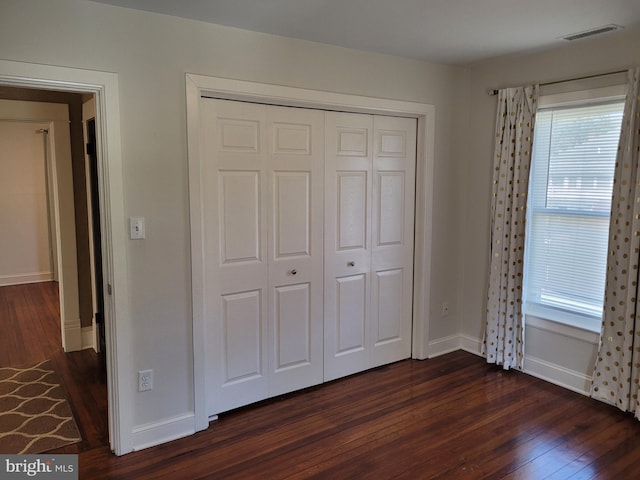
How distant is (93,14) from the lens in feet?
7.44

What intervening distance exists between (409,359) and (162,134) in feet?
8.66

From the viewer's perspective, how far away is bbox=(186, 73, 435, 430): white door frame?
8.57 ft

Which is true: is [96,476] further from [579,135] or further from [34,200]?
[34,200]

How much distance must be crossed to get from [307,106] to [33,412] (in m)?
2.69

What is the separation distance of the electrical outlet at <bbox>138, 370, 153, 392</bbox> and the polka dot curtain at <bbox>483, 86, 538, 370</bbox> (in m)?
2.58

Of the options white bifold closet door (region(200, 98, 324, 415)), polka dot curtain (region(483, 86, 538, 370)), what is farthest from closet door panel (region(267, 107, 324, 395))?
polka dot curtain (region(483, 86, 538, 370))

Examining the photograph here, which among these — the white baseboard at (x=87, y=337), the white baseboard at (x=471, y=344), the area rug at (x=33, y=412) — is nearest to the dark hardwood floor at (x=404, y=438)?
the area rug at (x=33, y=412)

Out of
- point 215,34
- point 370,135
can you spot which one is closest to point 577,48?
point 370,135

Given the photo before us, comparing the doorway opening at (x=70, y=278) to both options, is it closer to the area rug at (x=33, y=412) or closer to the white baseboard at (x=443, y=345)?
the area rug at (x=33, y=412)

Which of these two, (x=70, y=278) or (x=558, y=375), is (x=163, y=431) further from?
(x=558, y=375)

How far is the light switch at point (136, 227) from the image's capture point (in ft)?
8.08

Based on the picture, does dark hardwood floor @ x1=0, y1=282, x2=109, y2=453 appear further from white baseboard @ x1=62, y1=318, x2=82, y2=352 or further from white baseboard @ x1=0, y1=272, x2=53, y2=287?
white baseboard @ x1=0, y1=272, x2=53, y2=287

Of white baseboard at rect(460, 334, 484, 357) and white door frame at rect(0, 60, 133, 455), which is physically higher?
white door frame at rect(0, 60, 133, 455)

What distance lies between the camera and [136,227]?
2.47 metres
